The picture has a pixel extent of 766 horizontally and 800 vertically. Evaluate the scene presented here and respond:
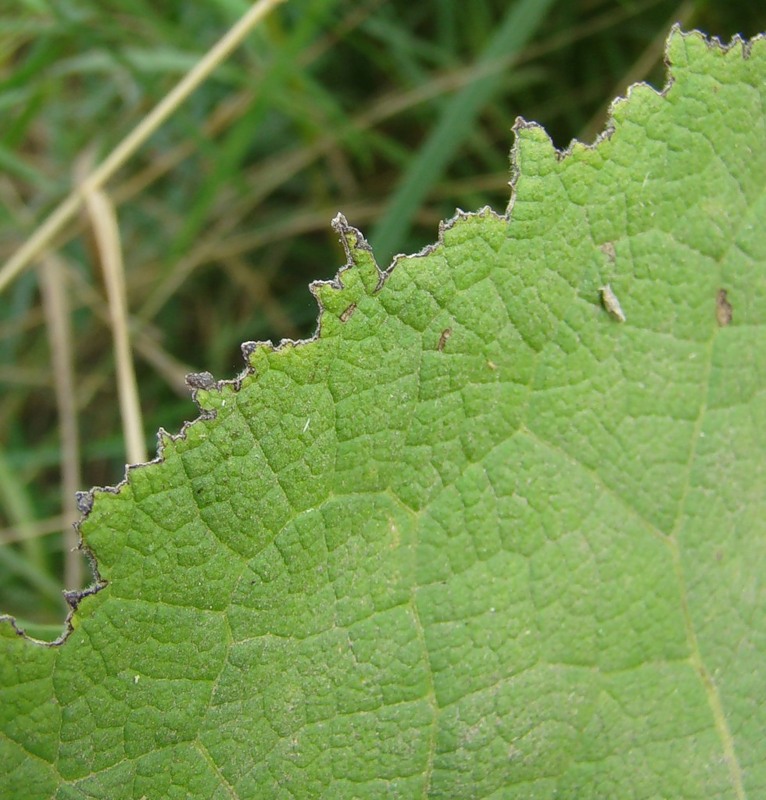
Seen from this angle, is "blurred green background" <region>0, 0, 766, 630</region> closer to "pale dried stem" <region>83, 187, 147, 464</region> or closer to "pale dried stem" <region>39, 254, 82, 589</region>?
"pale dried stem" <region>39, 254, 82, 589</region>

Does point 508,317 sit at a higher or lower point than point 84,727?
higher

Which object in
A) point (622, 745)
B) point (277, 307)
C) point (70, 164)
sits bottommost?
point (622, 745)

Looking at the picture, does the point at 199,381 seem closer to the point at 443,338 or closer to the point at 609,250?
the point at 443,338

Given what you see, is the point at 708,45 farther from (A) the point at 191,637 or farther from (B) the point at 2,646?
(B) the point at 2,646

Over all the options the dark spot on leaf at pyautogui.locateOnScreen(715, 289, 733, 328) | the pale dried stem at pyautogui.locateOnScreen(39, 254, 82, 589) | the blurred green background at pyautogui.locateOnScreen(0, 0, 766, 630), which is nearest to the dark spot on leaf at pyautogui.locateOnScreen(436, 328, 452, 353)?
the dark spot on leaf at pyautogui.locateOnScreen(715, 289, 733, 328)

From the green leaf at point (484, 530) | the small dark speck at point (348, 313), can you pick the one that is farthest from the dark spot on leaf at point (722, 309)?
the small dark speck at point (348, 313)

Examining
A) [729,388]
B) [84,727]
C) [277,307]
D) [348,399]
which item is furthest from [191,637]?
[277,307]
